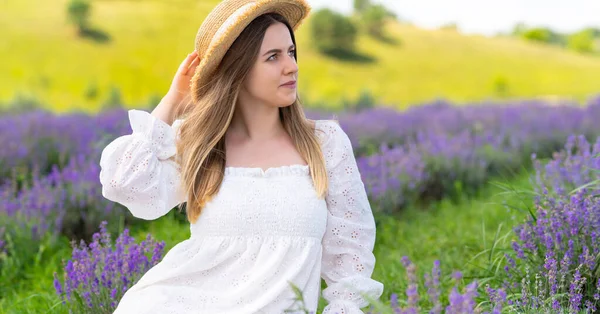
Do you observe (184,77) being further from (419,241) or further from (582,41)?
(582,41)

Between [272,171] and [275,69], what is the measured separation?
0.32m

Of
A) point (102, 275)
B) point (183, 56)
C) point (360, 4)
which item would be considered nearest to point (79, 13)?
point (183, 56)

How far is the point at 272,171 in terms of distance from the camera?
89.3 inches

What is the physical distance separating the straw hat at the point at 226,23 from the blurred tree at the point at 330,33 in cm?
5036

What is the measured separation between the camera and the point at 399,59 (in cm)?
5122

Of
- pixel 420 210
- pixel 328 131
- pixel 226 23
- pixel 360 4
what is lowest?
pixel 420 210

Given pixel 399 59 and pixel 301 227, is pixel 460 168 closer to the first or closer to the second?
pixel 301 227

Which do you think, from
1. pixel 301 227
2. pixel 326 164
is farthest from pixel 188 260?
pixel 326 164

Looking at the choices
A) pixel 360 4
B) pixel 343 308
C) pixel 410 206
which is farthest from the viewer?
pixel 360 4

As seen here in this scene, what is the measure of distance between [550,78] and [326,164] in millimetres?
49943

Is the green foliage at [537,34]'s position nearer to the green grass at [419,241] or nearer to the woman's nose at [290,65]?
the green grass at [419,241]

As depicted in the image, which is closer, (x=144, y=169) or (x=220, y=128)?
(x=144, y=169)

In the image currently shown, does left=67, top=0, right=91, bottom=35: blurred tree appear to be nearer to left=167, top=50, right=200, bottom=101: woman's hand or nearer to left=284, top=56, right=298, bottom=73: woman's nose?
left=167, top=50, right=200, bottom=101: woman's hand

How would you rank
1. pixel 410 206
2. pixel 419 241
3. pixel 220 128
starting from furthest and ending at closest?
1. pixel 410 206
2. pixel 419 241
3. pixel 220 128
